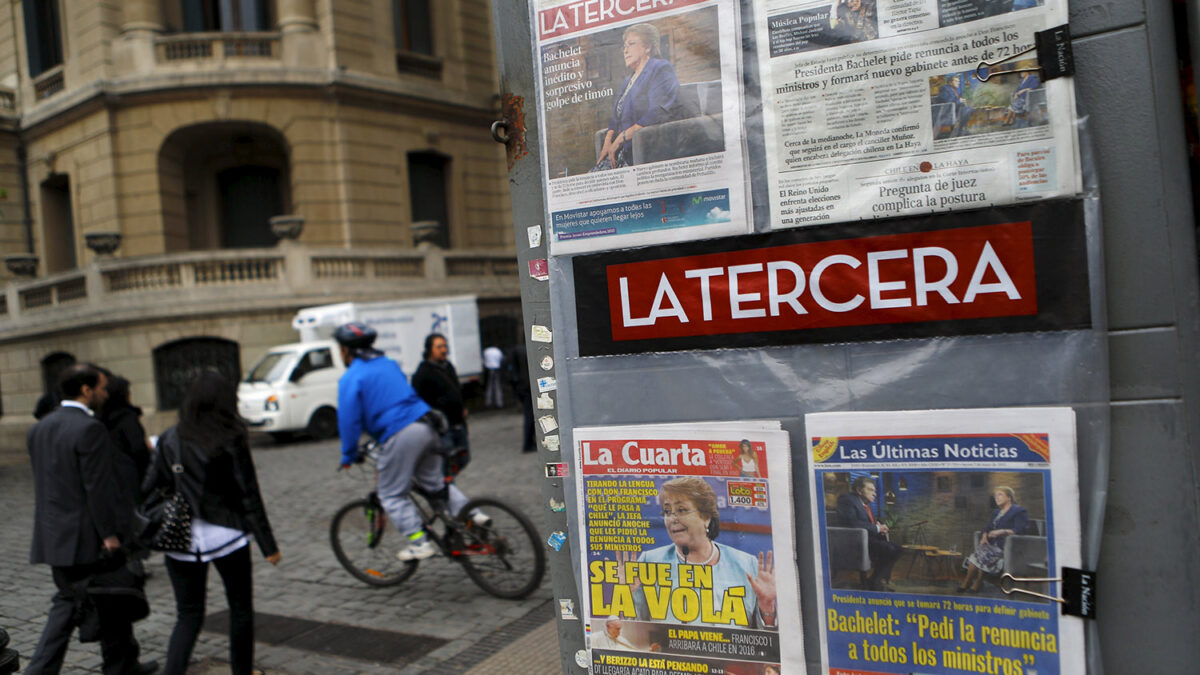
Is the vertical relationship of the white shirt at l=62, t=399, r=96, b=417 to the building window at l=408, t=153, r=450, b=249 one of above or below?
below

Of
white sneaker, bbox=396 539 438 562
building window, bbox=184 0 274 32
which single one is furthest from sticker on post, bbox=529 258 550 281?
building window, bbox=184 0 274 32

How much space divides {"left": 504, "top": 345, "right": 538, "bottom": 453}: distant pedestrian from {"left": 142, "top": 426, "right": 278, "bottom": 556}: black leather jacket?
7477mm

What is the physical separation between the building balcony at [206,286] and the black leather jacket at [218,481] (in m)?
16.3

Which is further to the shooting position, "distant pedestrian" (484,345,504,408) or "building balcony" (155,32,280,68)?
"building balcony" (155,32,280,68)

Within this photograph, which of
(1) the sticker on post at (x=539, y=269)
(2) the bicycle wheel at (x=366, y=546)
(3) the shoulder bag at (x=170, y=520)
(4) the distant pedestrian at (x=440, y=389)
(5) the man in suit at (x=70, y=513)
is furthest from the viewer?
(4) the distant pedestrian at (x=440, y=389)

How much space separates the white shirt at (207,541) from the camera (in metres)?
4.13

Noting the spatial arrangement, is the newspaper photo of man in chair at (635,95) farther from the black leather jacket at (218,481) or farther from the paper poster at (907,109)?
the black leather jacket at (218,481)

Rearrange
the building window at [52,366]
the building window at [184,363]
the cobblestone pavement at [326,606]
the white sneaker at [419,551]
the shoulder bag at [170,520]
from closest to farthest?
1. the shoulder bag at [170,520]
2. the cobblestone pavement at [326,606]
3. the white sneaker at [419,551]
4. the building window at [184,363]
5. the building window at [52,366]

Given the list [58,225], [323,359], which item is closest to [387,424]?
[323,359]

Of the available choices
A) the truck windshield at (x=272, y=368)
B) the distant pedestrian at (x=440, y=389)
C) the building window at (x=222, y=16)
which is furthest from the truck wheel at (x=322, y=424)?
the building window at (x=222, y=16)

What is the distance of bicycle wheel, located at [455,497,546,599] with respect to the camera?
5.77 m

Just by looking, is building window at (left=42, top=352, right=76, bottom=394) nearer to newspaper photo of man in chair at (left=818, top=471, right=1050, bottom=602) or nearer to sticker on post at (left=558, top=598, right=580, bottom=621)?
sticker on post at (left=558, top=598, right=580, bottom=621)

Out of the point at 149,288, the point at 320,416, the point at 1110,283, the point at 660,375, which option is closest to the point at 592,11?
the point at 660,375

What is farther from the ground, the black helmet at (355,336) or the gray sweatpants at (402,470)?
the black helmet at (355,336)
